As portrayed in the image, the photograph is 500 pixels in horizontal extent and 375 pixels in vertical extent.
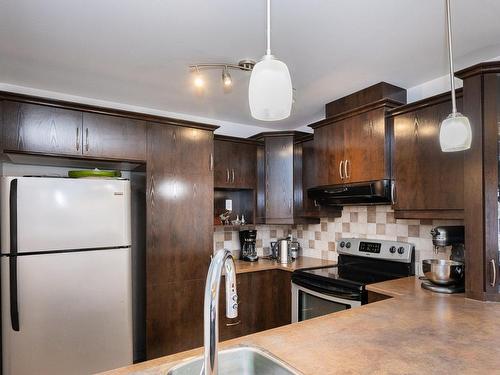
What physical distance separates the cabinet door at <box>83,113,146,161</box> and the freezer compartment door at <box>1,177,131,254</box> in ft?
0.75

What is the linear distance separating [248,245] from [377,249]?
1.29 m

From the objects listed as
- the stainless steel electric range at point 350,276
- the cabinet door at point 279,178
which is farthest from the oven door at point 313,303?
the cabinet door at point 279,178

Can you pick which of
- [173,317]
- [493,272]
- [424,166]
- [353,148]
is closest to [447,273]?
[493,272]

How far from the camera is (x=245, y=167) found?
3262 millimetres

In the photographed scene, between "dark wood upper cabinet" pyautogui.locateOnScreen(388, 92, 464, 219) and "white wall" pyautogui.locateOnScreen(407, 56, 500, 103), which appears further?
"white wall" pyautogui.locateOnScreen(407, 56, 500, 103)

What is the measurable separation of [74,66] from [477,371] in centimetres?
256

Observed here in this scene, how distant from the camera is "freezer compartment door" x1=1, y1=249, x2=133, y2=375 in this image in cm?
198

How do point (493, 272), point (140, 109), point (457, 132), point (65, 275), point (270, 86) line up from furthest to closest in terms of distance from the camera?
point (140, 109)
point (65, 275)
point (493, 272)
point (457, 132)
point (270, 86)

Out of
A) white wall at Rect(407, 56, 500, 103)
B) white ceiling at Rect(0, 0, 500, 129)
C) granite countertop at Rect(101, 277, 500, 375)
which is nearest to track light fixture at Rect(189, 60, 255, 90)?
white ceiling at Rect(0, 0, 500, 129)

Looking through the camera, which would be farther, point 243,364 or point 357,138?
point 357,138

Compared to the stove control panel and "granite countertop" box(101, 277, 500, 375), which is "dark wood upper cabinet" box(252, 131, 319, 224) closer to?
the stove control panel

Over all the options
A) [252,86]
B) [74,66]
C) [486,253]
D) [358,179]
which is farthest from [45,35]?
[486,253]

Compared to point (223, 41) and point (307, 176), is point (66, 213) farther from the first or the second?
point (307, 176)

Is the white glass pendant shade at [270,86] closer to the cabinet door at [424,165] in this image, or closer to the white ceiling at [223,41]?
the white ceiling at [223,41]
